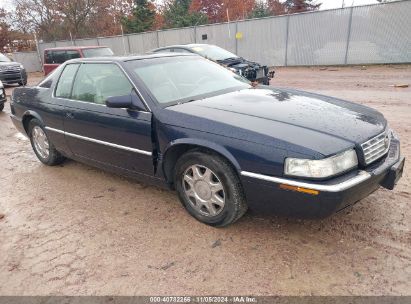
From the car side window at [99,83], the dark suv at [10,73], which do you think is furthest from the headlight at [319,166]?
the dark suv at [10,73]

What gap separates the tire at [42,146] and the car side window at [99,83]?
43.0 inches

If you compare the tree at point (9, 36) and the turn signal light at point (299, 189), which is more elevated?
the tree at point (9, 36)

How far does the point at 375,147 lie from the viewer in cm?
288

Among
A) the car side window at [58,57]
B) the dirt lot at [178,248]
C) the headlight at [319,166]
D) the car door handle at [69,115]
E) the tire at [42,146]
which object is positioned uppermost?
the car side window at [58,57]

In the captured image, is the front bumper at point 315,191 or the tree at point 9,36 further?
the tree at point 9,36

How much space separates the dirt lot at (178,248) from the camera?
255 cm

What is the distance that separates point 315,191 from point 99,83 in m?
2.72

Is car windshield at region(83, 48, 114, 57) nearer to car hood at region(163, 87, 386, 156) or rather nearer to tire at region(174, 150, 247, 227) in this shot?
car hood at region(163, 87, 386, 156)

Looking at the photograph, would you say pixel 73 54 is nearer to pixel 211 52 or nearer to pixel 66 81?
pixel 211 52

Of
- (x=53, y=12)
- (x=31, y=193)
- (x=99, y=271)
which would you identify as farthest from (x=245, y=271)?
(x=53, y=12)

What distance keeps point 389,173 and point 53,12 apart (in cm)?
3393

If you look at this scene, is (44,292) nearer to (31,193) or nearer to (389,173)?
(31,193)

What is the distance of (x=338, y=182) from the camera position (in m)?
2.55

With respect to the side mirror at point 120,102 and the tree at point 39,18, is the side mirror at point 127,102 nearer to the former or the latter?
the side mirror at point 120,102
